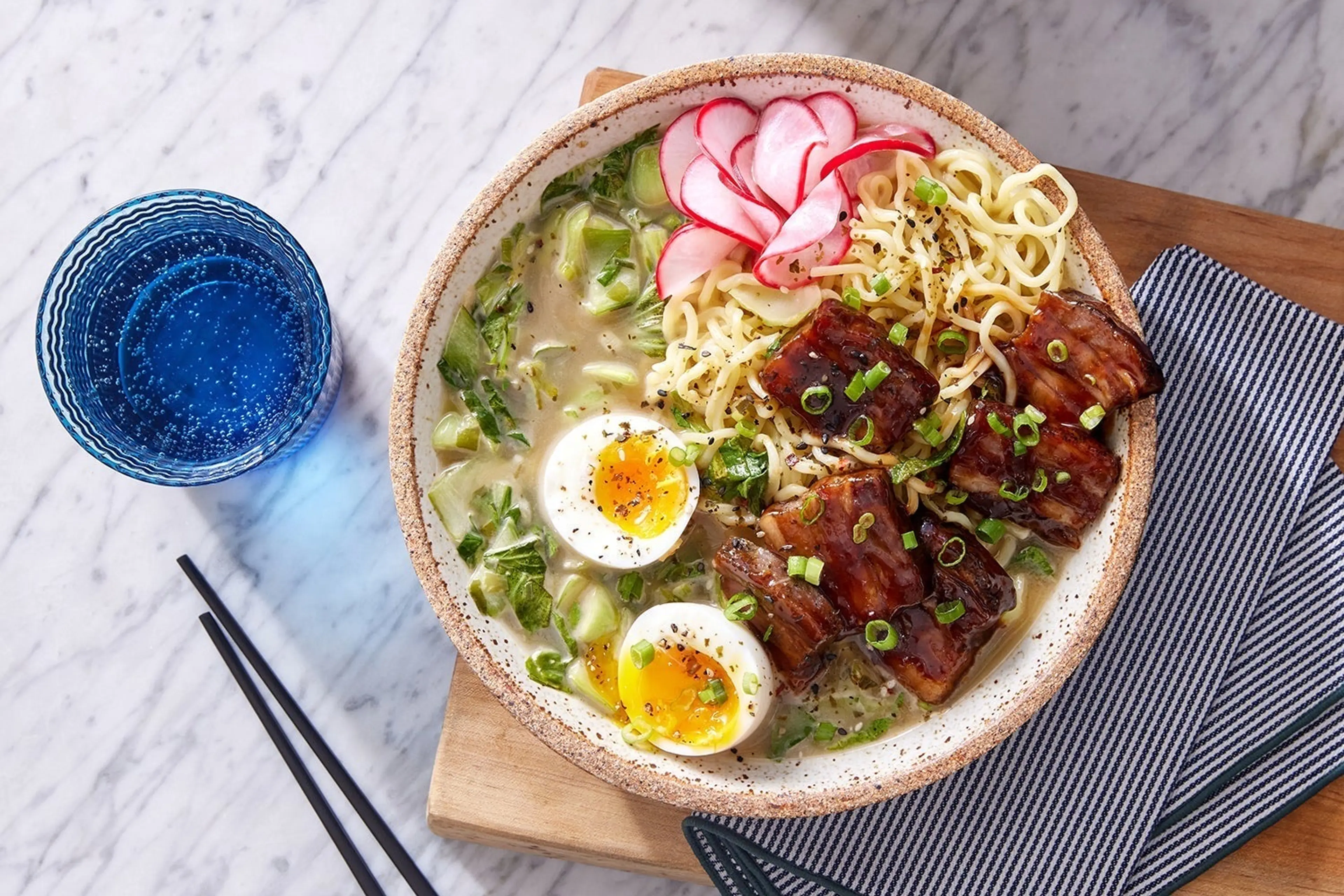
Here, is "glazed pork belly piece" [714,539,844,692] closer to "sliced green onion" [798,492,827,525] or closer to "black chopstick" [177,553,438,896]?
"sliced green onion" [798,492,827,525]

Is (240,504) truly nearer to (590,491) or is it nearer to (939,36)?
(590,491)

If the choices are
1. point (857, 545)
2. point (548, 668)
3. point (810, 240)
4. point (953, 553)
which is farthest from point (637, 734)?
point (810, 240)

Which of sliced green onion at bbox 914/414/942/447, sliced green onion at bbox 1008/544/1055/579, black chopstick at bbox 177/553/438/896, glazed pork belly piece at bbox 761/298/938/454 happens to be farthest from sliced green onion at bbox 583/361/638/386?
black chopstick at bbox 177/553/438/896

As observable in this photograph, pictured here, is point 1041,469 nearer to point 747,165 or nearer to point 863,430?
point 863,430

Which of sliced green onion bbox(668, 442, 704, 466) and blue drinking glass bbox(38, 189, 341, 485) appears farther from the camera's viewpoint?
blue drinking glass bbox(38, 189, 341, 485)

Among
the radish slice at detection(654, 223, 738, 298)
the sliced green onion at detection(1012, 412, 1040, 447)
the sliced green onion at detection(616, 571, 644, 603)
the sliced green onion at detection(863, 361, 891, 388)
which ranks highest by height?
the radish slice at detection(654, 223, 738, 298)
